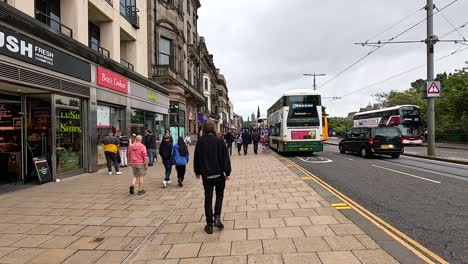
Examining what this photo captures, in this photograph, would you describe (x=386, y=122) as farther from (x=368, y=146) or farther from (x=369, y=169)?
(x=369, y=169)

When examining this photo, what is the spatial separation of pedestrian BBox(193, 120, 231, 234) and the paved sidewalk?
1.07 ft

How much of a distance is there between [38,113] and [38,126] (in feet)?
1.39

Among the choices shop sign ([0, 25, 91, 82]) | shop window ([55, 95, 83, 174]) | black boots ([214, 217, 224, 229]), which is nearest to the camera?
black boots ([214, 217, 224, 229])

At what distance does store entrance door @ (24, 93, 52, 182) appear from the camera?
1078 centimetres

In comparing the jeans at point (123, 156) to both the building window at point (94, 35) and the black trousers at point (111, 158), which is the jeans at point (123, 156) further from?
the building window at point (94, 35)

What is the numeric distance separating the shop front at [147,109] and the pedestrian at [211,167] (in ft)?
34.8

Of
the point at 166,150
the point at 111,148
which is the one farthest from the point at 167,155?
the point at 111,148

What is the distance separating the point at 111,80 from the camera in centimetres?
1473

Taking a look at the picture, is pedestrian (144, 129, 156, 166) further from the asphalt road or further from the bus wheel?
the bus wheel

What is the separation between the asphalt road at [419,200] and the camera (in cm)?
489

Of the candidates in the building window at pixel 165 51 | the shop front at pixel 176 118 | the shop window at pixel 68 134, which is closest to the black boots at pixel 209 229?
the shop window at pixel 68 134

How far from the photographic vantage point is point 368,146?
59.7 ft

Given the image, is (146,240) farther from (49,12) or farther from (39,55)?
(49,12)

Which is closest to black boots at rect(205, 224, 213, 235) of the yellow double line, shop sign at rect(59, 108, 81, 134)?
the yellow double line
